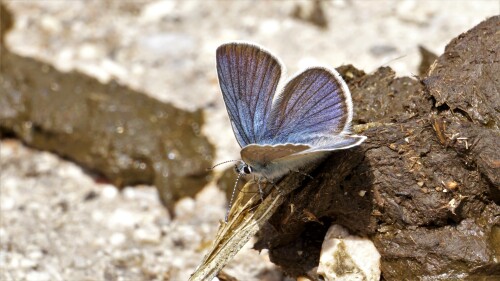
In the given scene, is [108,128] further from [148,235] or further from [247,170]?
[247,170]

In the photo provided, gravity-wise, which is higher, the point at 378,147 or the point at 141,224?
the point at 141,224

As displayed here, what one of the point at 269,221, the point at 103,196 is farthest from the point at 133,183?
the point at 269,221

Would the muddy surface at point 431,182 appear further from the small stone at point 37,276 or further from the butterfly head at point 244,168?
the small stone at point 37,276

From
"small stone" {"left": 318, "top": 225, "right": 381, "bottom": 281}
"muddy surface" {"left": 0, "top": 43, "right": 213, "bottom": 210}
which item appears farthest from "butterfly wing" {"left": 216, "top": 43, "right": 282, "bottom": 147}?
"muddy surface" {"left": 0, "top": 43, "right": 213, "bottom": 210}

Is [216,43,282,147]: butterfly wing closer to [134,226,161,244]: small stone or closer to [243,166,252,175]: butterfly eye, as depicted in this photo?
[243,166,252,175]: butterfly eye

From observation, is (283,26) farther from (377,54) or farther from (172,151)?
(172,151)
